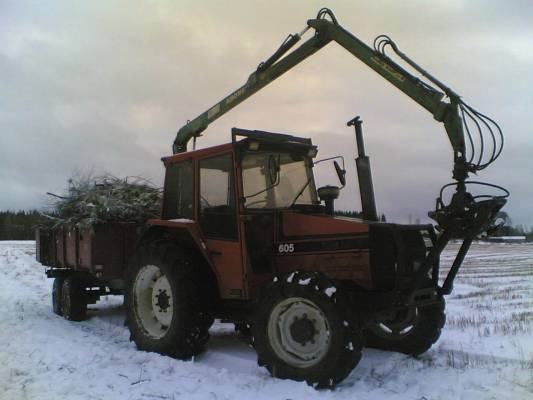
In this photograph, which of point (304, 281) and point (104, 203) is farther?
point (104, 203)

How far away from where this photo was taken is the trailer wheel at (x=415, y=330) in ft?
20.2

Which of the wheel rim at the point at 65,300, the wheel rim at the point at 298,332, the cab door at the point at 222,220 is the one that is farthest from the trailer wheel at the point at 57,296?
the wheel rim at the point at 298,332

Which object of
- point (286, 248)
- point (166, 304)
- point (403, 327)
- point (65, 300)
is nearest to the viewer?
point (286, 248)

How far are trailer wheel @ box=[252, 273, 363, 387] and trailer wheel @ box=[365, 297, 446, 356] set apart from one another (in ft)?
3.76

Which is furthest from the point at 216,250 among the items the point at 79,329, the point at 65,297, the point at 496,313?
the point at 496,313

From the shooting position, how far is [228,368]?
19.3ft

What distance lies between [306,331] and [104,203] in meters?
4.93

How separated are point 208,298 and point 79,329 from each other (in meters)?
2.84

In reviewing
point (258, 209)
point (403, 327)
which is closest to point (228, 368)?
point (258, 209)

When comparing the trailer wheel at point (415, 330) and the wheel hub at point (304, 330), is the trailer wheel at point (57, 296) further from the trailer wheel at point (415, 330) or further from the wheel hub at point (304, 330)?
the trailer wheel at point (415, 330)

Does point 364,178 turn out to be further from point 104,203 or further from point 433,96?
point 104,203

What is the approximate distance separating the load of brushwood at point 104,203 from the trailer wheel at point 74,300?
3.50 feet

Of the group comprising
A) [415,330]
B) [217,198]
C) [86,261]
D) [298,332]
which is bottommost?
[415,330]

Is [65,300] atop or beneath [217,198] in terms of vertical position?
beneath
